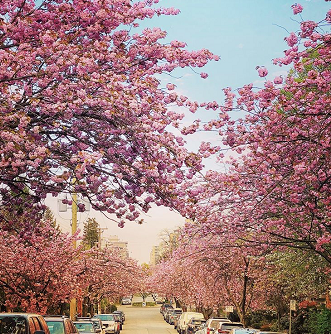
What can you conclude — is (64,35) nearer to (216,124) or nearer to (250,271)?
(216,124)

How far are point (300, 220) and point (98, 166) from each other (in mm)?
9254

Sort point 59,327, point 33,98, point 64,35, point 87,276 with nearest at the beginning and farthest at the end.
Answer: point 33,98, point 64,35, point 59,327, point 87,276

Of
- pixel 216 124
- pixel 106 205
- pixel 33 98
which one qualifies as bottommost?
pixel 106 205

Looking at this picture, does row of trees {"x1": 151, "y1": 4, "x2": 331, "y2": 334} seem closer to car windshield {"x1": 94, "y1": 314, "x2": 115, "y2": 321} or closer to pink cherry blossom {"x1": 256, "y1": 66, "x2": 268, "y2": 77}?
pink cherry blossom {"x1": 256, "y1": 66, "x2": 268, "y2": 77}

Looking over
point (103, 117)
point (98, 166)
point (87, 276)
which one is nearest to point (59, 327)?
point (98, 166)

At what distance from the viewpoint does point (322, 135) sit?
11.5 metres

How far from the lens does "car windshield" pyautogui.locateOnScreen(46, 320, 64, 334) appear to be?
15.8 m

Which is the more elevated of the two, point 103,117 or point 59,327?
point 103,117

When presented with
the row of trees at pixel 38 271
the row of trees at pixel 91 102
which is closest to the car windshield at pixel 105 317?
the row of trees at pixel 38 271

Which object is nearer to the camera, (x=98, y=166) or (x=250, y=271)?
(x=98, y=166)

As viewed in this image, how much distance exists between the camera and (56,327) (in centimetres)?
1595

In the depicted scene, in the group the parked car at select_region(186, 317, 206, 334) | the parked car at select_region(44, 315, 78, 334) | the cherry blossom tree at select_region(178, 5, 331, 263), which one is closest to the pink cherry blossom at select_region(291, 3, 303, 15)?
the cherry blossom tree at select_region(178, 5, 331, 263)

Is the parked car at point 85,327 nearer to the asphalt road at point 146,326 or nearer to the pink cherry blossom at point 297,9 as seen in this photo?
the pink cherry blossom at point 297,9

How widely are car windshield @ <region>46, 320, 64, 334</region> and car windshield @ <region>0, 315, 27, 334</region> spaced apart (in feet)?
16.1
